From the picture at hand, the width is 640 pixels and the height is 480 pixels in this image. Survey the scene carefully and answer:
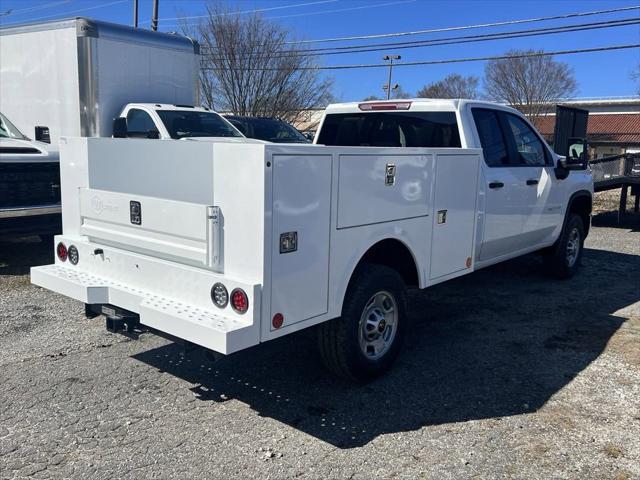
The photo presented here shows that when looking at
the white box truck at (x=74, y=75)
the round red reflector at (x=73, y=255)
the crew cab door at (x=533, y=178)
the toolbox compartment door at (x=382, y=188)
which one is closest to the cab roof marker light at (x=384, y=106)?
the crew cab door at (x=533, y=178)

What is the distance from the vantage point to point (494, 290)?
24.1 ft

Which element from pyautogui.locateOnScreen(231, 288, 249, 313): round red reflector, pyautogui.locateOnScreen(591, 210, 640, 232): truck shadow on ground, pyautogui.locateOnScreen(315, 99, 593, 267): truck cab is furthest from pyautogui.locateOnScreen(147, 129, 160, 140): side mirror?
pyautogui.locateOnScreen(591, 210, 640, 232): truck shadow on ground

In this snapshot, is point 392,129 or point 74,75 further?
point 74,75

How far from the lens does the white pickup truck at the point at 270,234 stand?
3.39 meters

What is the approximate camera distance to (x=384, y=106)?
604 cm

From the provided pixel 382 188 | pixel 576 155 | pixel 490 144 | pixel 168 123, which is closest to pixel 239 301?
pixel 382 188

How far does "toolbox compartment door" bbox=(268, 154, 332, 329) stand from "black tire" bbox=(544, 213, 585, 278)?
4782 millimetres

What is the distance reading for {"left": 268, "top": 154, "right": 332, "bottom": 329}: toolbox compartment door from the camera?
11.1ft

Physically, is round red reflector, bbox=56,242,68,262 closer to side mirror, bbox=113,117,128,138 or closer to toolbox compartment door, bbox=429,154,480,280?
toolbox compartment door, bbox=429,154,480,280

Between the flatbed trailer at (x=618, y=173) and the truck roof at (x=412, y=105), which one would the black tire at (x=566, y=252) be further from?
the flatbed trailer at (x=618, y=173)

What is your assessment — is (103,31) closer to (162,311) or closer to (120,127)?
(120,127)

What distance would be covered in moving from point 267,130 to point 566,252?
29.4ft

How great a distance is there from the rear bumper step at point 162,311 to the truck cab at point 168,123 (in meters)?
5.25

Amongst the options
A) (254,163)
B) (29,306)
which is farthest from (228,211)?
(29,306)
